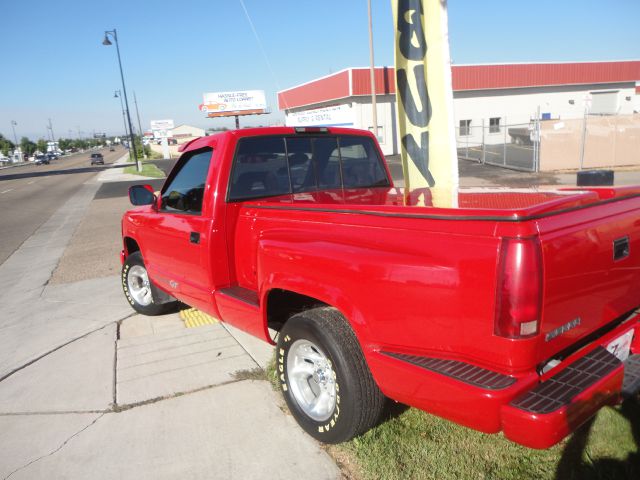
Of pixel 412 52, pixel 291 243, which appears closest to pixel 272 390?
pixel 291 243

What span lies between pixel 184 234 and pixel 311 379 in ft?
5.27

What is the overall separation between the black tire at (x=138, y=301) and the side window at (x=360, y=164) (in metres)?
2.28

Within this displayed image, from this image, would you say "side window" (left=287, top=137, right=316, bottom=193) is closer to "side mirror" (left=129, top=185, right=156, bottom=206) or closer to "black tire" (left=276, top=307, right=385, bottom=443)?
"black tire" (left=276, top=307, right=385, bottom=443)

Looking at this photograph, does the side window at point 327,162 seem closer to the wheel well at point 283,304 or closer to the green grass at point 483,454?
the wheel well at point 283,304

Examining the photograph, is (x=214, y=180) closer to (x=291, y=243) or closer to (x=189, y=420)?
(x=291, y=243)

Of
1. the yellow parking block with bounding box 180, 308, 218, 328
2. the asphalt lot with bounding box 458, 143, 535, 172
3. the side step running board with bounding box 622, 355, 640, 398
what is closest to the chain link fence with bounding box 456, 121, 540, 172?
the asphalt lot with bounding box 458, 143, 535, 172

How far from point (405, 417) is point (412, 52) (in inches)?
116

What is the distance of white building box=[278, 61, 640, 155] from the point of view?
31.9 metres

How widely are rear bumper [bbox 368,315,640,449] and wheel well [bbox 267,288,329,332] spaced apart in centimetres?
104

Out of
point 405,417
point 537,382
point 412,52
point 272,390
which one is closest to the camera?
point 537,382

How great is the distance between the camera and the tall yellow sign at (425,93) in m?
3.99

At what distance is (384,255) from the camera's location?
7.13ft

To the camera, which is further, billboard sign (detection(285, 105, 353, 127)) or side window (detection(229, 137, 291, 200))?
billboard sign (detection(285, 105, 353, 127))

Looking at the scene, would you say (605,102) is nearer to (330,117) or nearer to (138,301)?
(330,117)
